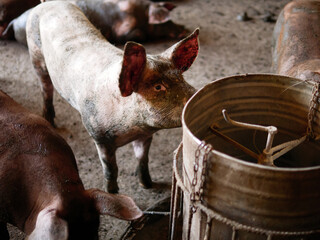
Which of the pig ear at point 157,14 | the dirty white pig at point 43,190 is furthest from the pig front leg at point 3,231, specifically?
the pig ear at point 157,14

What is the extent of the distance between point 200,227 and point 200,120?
0.43 meters

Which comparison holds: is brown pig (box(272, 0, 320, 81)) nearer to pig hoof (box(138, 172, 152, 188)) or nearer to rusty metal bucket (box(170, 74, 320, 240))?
rusty metal bucket (box(170, 74, 320, 240))

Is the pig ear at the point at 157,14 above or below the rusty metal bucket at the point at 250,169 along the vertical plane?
below

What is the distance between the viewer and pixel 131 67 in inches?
73.9

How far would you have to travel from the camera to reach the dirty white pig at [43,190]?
1642 millimetres

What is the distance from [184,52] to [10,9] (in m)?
3.52

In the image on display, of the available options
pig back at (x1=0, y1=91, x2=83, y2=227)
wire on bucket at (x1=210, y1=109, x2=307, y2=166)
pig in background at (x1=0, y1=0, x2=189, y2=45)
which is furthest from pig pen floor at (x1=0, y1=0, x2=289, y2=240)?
wire on bucket at (x1=210, y1=109, x2=307, y2=166)

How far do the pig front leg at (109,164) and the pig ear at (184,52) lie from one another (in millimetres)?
696

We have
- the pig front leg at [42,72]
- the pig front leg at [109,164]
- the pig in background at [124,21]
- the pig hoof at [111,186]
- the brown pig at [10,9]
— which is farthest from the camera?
the brown pig at [10,9]

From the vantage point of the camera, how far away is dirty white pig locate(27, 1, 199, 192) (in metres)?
1.92

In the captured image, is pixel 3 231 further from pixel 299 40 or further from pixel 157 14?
pixel 157 14

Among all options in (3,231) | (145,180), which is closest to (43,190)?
(3,231)

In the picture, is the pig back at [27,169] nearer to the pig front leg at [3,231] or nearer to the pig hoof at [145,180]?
the pig front leg at [3,231]

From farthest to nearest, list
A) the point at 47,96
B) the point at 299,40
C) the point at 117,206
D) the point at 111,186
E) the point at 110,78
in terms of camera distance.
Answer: the point at 47,96 → the point at 299,40 → the point at 111,186 → the point at 110,78 → the point at 117,206
